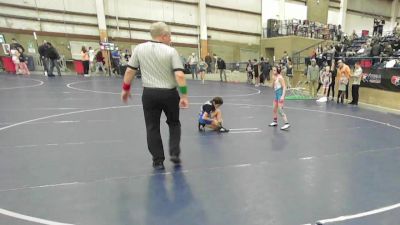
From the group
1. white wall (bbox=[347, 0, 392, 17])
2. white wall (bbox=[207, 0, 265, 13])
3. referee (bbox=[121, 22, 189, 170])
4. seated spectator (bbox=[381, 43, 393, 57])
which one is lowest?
referee (bbox=[121, 22, 189, 170])

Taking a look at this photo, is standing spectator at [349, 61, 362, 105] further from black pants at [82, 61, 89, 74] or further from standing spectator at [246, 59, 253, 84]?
black pants at [82, 61, 89, 74]

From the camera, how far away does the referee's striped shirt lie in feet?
12.1

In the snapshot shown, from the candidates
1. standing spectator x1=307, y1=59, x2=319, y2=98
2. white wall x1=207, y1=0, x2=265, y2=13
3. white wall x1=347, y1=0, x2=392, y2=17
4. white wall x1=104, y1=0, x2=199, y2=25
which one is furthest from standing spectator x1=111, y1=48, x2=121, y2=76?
white wall x1=347, y1=0, x2=392, y2=17

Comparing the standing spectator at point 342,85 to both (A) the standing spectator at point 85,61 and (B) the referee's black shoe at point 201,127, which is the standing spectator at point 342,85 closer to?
(B) the referee's black shoe at point 201,127

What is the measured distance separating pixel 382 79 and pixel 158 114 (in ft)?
34.2

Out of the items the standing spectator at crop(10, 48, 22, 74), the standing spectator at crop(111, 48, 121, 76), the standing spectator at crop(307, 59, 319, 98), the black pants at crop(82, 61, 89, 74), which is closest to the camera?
the standing spectator at crop(307, 59, 319, 98)

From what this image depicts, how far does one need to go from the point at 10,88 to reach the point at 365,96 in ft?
45.7

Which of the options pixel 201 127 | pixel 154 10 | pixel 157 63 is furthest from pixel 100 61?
pixel 157 63

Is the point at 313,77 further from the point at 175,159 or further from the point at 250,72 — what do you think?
the point at 175,159

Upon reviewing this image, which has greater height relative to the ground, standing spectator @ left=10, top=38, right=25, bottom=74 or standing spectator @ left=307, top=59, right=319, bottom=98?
standing spectator @ left=10, top=38, right=25, bottom=74

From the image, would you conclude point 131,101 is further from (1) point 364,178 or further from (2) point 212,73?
(2) point 212,73

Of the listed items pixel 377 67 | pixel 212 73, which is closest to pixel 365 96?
pixel 377 67

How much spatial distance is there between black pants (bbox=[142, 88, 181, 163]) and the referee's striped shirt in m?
0.10

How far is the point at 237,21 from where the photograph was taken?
89.7 ft
